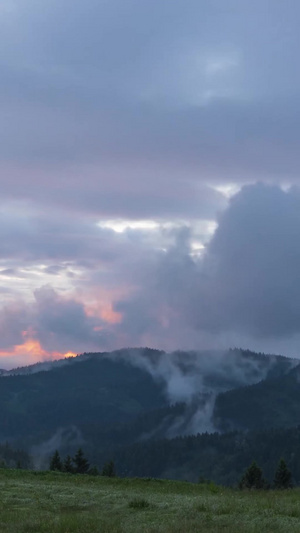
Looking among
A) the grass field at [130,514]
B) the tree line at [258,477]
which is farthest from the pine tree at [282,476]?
the grass field at [130,514]

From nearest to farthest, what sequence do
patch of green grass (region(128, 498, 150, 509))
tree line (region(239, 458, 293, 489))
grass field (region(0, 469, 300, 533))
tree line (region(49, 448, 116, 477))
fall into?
grass field (region(0, 469, 300, 533)) < patch of green grass (region(128, 498, 150, 509)) < tree line (region(239, 458, 293, 489)) < tree line (region(49, 448, 116, 477))

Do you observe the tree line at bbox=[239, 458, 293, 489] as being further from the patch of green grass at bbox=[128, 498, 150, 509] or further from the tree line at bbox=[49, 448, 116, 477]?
the patch of green grass at bbox=[128, 498, 150, 509]

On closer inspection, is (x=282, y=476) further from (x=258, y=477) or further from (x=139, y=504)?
(x=139, y=504)

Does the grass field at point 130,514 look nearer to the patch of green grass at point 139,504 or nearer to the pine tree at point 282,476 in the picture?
the patch of green grass at point 139,504

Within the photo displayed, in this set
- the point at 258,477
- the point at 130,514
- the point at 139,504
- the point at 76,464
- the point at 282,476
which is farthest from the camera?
the point at 76,464

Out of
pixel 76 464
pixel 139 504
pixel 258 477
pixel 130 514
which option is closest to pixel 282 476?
pixel 258 477

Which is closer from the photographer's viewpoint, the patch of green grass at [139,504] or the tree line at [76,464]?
the patch of green grass at [139,504]

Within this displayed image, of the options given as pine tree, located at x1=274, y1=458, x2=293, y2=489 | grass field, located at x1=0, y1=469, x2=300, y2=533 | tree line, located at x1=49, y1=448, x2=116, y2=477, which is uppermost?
grass field, located at x1=0, y1=469, x2=300, y2=533

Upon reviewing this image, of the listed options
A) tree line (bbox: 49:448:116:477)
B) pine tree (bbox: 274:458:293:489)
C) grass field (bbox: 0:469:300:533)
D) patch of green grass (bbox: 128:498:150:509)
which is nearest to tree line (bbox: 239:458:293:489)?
pine tree (bbox: 274:458:293:489)

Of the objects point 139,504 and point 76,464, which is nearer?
point 139,504

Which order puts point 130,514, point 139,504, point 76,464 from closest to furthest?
1. point 130,514
2. point 139,504
3. point 76,464

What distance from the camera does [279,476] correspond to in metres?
101

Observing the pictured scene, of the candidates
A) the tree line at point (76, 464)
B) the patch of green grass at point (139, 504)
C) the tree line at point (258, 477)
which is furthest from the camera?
the tree line at point (76, 464)

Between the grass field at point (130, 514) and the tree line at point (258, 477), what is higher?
the grass field at point (130, 514)
